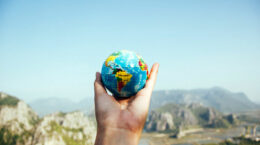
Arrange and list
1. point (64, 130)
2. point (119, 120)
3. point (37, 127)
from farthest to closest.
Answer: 1. point (64, 130)
2. point (37, 127)
3. point (119, 120)

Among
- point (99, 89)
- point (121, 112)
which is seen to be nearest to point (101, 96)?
point (99, 89)

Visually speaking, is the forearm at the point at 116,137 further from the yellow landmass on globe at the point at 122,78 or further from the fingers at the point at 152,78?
the yellow landmass on globe at the point at 122,78

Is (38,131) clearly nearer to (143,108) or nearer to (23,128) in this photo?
(23,128)

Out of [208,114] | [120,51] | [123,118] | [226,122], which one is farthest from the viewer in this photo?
[208,114]

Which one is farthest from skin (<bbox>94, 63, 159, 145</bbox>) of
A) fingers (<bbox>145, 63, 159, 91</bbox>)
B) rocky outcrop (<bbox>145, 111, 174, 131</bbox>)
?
rocky outcrop (<bbox>145, 111, 174, 131</bbox>)

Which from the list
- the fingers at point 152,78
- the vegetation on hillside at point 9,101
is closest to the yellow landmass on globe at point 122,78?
the fingers at point 152,78

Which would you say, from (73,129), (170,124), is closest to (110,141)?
(73,129)

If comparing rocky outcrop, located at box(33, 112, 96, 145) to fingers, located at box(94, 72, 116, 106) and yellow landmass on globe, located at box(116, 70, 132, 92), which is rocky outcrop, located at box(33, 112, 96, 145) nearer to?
yellow landmass on globe, located at box(116, 70, 132, 92)

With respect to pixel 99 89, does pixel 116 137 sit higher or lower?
lower

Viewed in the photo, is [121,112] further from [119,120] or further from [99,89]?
[99,89]
